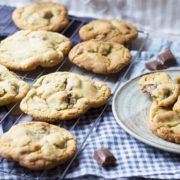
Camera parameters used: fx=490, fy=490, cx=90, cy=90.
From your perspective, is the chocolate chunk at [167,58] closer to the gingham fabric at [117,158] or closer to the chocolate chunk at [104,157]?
the gingham fabric at [117,158]

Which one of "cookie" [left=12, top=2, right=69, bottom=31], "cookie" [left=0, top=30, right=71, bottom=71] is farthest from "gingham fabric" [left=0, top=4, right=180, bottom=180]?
"cookie" [left=12, top=2, right=69, bottom=31]

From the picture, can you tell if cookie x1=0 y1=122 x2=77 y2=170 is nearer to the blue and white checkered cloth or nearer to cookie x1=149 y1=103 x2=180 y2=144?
the blue and white checkered cloth

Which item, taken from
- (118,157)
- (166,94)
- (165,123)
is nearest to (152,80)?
(166,94)

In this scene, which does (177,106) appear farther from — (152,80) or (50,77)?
(50,77)

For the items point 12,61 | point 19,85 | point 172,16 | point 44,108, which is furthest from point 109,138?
point 172,16

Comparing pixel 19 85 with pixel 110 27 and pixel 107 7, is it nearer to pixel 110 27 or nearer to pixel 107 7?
→ pixel 110 27

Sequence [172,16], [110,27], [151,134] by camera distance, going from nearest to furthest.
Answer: [151,134] < [110,27] < [172,16]
